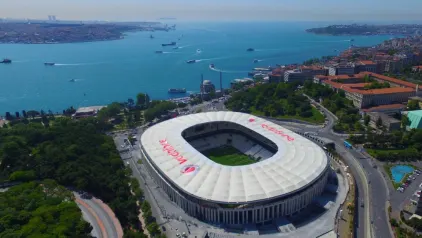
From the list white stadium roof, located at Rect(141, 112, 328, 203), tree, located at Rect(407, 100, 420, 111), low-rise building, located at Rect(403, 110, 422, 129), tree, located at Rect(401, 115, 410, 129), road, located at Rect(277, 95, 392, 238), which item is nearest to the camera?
road, located at Rect(277, 95, 392, 238)

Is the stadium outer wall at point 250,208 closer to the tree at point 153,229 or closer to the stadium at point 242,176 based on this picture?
the stadium at point 242,176

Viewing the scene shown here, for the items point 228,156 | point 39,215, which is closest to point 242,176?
point 228,156

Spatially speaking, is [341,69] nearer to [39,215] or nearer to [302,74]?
[302,74]

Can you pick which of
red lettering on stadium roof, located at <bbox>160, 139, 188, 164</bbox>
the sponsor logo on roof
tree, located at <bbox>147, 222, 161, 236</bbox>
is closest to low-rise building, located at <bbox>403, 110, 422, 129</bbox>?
the sponsor logo on roof

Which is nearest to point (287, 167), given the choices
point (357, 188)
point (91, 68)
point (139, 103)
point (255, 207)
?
point (255, 207)

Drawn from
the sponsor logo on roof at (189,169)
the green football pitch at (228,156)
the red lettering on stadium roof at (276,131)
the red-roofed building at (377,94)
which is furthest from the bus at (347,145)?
the sponsor logo on roof at (189,169)

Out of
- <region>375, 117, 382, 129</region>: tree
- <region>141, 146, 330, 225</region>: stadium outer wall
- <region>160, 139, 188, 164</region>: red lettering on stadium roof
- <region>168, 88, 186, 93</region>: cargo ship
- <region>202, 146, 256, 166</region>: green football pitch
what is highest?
<region>160, 139, 188, 164</region>: red lettering on stadium roof

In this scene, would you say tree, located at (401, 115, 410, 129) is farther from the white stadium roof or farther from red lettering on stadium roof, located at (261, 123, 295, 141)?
red lettering on stadium roof, located at (261, 123, 295, 141)
